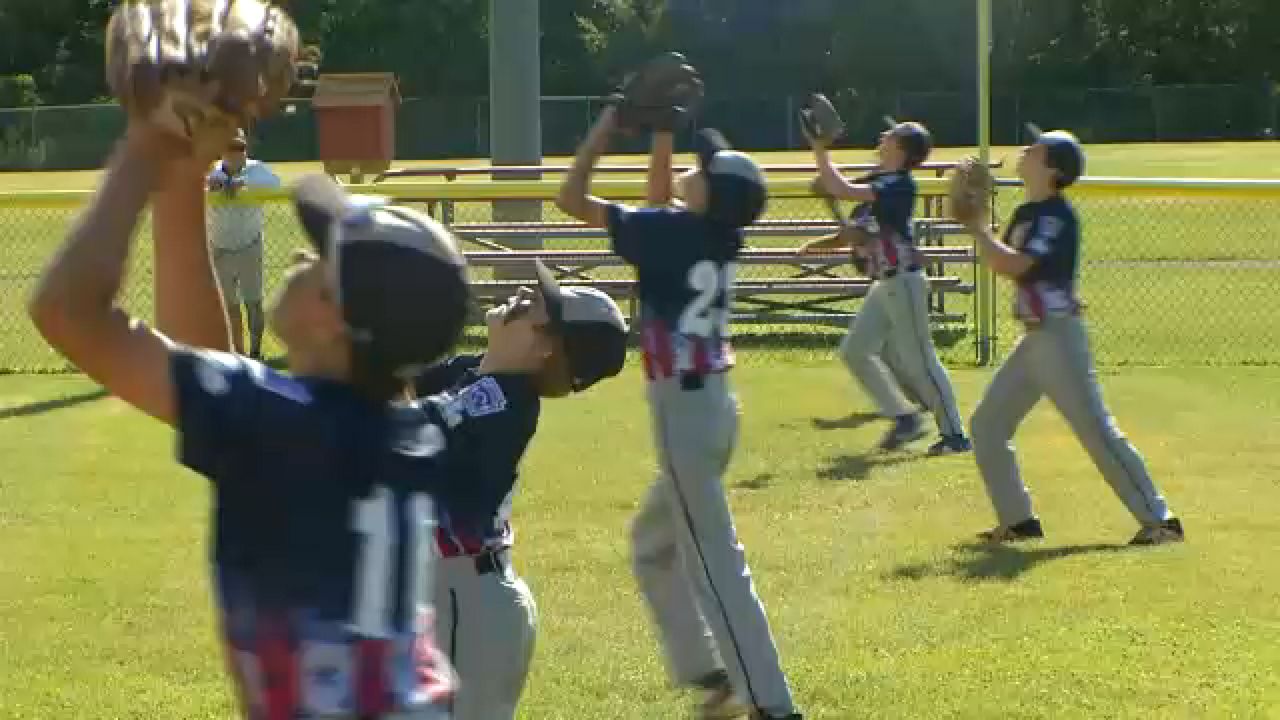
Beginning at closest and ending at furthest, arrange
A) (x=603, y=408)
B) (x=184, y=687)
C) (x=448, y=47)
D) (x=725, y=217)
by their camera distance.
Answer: (x=725, y=217) < (x=184, y=687) < (x=603, y=408) < (x=448, y=47)

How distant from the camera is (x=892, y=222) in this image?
1170 centimetres

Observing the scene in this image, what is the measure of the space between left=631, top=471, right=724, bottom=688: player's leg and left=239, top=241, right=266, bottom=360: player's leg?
8.93 meters

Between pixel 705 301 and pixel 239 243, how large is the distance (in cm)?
919

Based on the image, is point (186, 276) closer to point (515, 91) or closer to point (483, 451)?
point (483, 451)

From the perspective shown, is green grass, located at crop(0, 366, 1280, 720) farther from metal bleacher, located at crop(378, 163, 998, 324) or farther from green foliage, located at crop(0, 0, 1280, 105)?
green foliage, located at crop(0, 0, 1280, 105)

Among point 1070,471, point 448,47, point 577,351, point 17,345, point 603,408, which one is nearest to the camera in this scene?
point 577,351

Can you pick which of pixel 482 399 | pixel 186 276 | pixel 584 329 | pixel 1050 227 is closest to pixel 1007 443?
pixel 1050 227

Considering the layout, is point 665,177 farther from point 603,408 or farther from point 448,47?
point 448,47

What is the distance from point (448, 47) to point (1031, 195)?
5527cm

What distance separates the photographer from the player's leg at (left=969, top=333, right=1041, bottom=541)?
9148mm

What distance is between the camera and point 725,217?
20.4ft

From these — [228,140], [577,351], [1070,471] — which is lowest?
[1070,471]

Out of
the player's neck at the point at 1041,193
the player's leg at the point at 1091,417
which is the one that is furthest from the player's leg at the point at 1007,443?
the player's neck at the point at 1041,193

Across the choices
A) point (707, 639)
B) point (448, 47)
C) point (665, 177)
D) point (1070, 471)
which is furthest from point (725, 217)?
point (448, 47)
